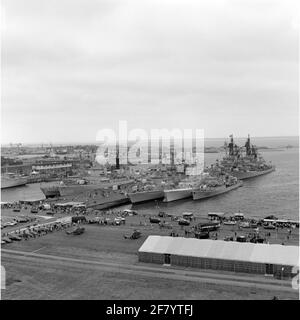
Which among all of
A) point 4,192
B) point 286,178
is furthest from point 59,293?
point 286,178

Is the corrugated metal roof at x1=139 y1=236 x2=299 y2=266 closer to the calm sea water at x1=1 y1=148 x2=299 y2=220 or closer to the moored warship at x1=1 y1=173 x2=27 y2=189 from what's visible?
the calm sea water at x1=1 y1=148 x2=299 y2=220

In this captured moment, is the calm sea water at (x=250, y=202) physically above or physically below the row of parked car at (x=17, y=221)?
below

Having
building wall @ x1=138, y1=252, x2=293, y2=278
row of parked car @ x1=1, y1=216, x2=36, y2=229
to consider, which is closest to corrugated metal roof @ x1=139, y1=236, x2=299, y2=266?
building wall @ x1=138, y1=252, x2=293, y2=278

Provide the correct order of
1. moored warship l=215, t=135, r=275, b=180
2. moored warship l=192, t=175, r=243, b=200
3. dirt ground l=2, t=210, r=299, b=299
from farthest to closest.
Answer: moored warship l=215, t=135, r=275, b=180
moored warship l=192, t=175, r=243, b=200
dirt ground l=2, t=210, r=299, b=299

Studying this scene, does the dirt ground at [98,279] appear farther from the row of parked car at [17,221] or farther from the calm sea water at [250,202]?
the calm sea water at [250,202]

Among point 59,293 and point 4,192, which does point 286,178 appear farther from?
point 59,293

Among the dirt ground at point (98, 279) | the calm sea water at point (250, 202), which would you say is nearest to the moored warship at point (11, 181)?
the calm sea water at point (250, 202)
